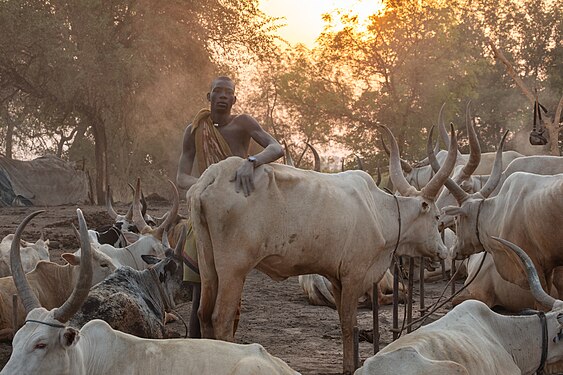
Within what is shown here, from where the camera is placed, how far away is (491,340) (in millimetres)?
5012

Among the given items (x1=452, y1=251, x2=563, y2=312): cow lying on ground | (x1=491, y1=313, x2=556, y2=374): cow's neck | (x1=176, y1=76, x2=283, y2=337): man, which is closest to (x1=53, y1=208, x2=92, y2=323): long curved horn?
(x1=176, y1=76, x2=283, y2=337): man

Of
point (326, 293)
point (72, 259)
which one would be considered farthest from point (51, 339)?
point (326, 293)

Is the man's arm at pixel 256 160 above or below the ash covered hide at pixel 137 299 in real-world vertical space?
above

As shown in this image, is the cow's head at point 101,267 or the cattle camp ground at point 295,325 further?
the cow's head at point 101,267

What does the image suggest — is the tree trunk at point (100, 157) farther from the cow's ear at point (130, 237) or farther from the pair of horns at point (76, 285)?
the pair of horns at point (76, 285)

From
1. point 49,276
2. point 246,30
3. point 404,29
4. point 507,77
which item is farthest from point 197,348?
point 507,77

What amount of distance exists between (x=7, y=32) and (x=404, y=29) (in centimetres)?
1274

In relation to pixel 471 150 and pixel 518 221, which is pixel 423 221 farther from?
pixel 471 150

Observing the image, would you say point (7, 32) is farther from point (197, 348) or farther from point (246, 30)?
point (197, 348)

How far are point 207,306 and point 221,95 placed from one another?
1503 mm

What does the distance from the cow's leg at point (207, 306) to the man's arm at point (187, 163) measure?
79cm

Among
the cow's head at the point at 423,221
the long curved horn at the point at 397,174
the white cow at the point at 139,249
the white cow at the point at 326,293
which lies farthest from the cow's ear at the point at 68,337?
the white cow at the point at 326,293

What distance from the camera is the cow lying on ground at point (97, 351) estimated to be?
398 cm

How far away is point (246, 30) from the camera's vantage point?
2388cm
